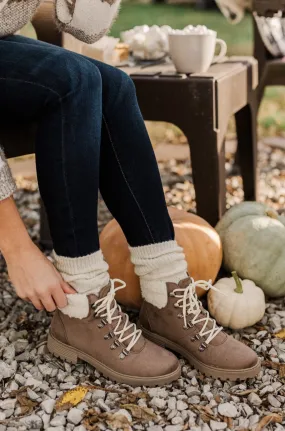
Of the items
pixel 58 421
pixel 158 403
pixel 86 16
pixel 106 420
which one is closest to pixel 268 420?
pixel 158 403

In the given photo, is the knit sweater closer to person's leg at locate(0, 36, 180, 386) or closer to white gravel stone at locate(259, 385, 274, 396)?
person's leg at locate(0, 36, 180, 386)

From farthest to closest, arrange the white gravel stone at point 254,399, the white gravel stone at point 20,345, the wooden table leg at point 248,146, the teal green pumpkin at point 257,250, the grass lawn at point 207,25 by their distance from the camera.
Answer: the grass lawn at point 207,25 → the wooden table leg at point 248,146 → the teal green pumpkin at point 257,250 → the white gravel stone at point 20,345 → the white gravel stone at point 254,399

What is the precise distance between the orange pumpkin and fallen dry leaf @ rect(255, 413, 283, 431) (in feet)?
1.81

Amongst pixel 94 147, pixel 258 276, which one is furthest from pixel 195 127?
pixel 94 147

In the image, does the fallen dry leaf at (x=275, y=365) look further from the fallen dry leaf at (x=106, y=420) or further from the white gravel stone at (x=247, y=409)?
the fallen dry leaf at (x=106, y=420)

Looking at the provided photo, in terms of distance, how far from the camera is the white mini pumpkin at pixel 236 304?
192cm

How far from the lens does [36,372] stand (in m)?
1.74

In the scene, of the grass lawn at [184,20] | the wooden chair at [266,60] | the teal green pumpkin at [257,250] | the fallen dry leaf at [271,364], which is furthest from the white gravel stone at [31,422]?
the grass lawn at [184,20]

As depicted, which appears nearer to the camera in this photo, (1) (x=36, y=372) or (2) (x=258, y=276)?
(1) (x=36, y=372)

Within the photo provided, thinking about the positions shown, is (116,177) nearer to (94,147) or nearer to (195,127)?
(94,147)

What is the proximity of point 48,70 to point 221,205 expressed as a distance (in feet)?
3.04

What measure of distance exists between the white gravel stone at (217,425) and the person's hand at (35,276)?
43 cm

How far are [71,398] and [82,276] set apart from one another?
0.27 metres

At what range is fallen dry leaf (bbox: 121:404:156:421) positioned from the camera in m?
1.55
